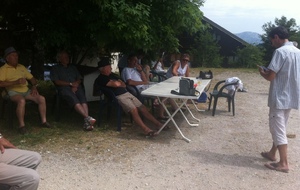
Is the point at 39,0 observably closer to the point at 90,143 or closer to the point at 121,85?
the point at 121,85

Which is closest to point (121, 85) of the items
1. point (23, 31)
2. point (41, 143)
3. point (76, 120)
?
point (76, 120)

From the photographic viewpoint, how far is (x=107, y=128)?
18.7 ft

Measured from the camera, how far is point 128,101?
543 centimetres

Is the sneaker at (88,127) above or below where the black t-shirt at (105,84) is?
below

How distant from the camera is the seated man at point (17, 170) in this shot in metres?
2.66

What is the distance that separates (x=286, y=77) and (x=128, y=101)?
2.49 metres

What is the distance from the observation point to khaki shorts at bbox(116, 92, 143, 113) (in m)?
5.35

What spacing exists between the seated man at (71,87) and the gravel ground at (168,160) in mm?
339

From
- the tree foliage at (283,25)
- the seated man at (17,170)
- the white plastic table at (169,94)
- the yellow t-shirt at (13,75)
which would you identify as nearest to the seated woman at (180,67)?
the white plastic table at (169,94)

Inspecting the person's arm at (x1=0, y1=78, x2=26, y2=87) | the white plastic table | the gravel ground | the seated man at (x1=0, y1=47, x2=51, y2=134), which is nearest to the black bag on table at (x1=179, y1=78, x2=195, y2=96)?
the white plastic table

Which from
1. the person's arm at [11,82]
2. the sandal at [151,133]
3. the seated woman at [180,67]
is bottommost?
the sandal at [151,133]

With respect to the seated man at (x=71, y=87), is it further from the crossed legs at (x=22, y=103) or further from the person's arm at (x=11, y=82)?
the person's arm at (x=11, y=82)

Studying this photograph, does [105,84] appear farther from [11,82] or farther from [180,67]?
[180,67]

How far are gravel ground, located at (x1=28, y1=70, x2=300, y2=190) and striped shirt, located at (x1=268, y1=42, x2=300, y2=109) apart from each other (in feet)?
2.89
